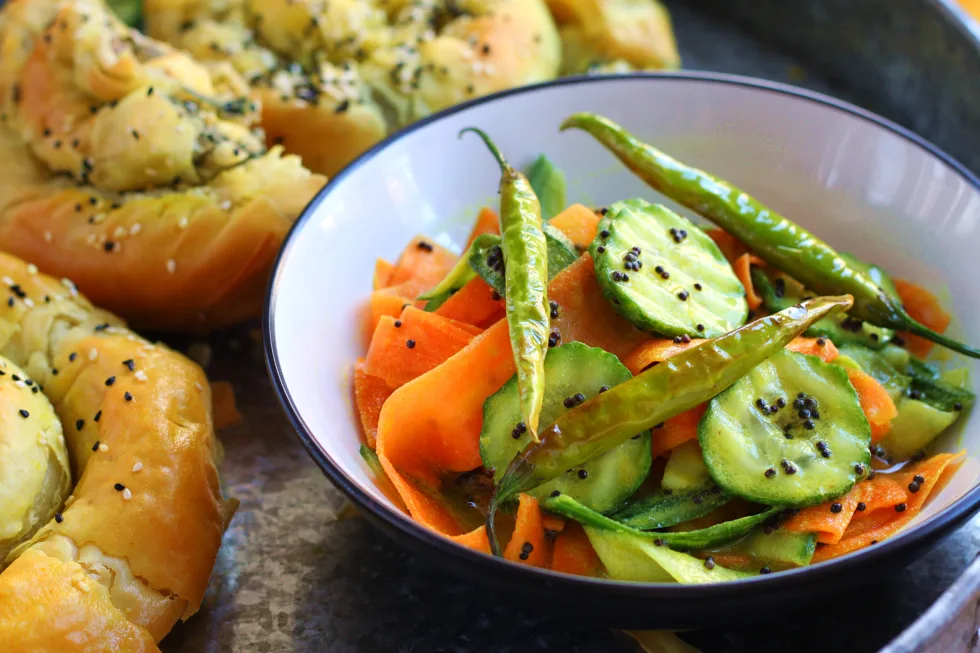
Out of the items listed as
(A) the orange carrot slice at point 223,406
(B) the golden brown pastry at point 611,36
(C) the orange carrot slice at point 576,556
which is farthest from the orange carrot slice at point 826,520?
(B) the golden brown pastry at point 611,36

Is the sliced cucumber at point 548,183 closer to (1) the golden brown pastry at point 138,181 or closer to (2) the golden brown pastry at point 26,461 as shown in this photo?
(1) the golden brown pastry at point 138,181

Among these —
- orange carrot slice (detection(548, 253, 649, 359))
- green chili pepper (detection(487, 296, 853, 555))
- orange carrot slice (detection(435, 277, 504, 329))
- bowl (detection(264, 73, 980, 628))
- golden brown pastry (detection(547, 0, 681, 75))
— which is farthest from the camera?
golden brown pastry (detection(547, 0, 681, 75))

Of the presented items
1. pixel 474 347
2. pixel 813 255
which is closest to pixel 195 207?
pixel 474 347

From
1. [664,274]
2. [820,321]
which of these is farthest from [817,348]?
[664,274]

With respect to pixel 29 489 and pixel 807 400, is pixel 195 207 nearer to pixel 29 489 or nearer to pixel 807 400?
pixel 29 489

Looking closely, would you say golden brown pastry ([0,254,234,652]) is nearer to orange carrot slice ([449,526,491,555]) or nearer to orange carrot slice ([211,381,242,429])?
orange carrot slice ([211,381,242,429])

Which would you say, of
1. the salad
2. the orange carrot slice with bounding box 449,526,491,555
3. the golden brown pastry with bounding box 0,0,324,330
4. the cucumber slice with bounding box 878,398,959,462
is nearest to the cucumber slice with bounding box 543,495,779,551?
the salad
